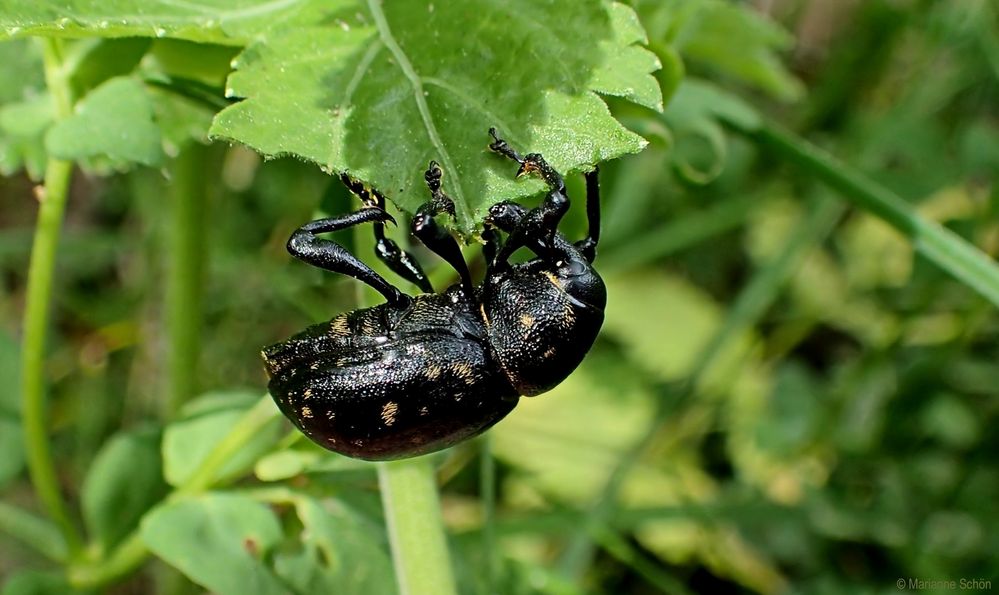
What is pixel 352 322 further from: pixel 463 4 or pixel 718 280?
pixel 718 280

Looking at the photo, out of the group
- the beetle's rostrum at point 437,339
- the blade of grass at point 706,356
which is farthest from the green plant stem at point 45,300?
the blade of grass at point 706,356

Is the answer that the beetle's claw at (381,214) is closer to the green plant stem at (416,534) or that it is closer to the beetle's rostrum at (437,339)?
the beetle's rostrum at (437,339)

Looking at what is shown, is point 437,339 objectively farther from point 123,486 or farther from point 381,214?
point 123,486

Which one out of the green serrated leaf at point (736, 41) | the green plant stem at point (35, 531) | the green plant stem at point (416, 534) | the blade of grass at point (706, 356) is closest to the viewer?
the green plant stem at point (416, 534)

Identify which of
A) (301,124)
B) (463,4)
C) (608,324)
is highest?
(463,4)

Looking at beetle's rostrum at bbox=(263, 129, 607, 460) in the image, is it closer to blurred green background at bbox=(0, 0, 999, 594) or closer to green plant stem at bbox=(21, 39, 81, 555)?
green plant stem at bbox=(21, 39, 81, 555)

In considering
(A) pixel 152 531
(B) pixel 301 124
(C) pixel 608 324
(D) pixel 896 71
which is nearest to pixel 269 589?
(A) pixel 152 531
